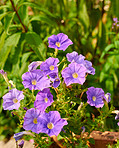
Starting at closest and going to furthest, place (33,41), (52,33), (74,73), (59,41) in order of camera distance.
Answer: (74,73)
(59,41)
(33,41)
(52,33)

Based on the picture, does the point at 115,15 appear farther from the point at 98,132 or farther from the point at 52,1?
the point at 98,132

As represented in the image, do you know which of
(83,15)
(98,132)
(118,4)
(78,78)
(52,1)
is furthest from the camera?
(52,1)

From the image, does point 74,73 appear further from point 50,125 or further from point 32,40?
point 32,40

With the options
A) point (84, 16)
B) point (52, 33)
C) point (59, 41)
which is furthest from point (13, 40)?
point (84, 16)

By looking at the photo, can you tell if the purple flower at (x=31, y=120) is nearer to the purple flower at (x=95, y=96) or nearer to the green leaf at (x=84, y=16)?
the purple flower at (x=95, y=96)

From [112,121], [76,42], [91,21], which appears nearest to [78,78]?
[112,121]

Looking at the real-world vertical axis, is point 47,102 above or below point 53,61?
below
